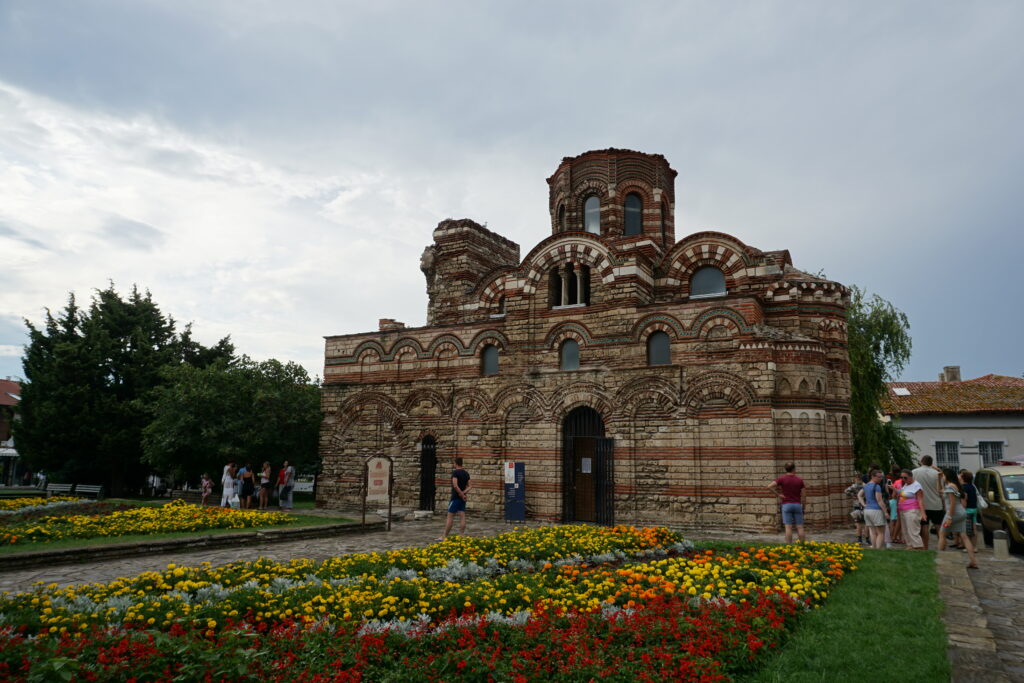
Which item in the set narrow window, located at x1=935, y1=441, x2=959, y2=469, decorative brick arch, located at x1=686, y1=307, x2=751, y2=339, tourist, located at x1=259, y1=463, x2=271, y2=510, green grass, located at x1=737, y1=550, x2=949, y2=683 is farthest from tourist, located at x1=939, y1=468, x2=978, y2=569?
narrow window, located at x1=935, y1=441, x2=959, y2=469

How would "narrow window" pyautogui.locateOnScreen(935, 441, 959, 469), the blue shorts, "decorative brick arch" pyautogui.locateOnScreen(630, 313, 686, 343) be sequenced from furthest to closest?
"narrow window" pyautogui.locateOnScreen(935, 441, 959, 469), "decorative brick arch" pyautogui.locateOnScreen(630, 313, 686, 343), the blue shorts

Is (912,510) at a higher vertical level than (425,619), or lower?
higher

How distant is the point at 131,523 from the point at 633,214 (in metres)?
17.5

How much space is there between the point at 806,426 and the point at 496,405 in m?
8.29

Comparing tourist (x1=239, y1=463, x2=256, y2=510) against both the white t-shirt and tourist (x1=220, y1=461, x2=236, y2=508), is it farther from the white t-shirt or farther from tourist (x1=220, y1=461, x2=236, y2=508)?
the white t-shirt

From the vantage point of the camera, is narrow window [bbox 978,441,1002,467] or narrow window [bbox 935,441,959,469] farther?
narrow window [bbox 935,441,959,469]

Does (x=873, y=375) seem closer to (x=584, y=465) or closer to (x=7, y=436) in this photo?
(x=584, y=465)

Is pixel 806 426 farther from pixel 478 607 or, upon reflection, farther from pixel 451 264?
pixel 451 264

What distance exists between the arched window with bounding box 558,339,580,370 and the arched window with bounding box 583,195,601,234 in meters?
5.91

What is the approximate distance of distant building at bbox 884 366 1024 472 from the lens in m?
28.7

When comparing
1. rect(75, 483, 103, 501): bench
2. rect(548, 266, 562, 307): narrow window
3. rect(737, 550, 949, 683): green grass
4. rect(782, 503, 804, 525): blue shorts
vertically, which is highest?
rect(548, 266, 562, 307): narrow window

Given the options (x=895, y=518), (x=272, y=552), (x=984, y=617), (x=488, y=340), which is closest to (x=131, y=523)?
(x=272, y=552)

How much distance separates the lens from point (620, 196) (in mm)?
22344

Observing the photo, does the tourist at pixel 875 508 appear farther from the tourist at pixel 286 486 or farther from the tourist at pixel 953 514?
the tourist at pixel 286 486
